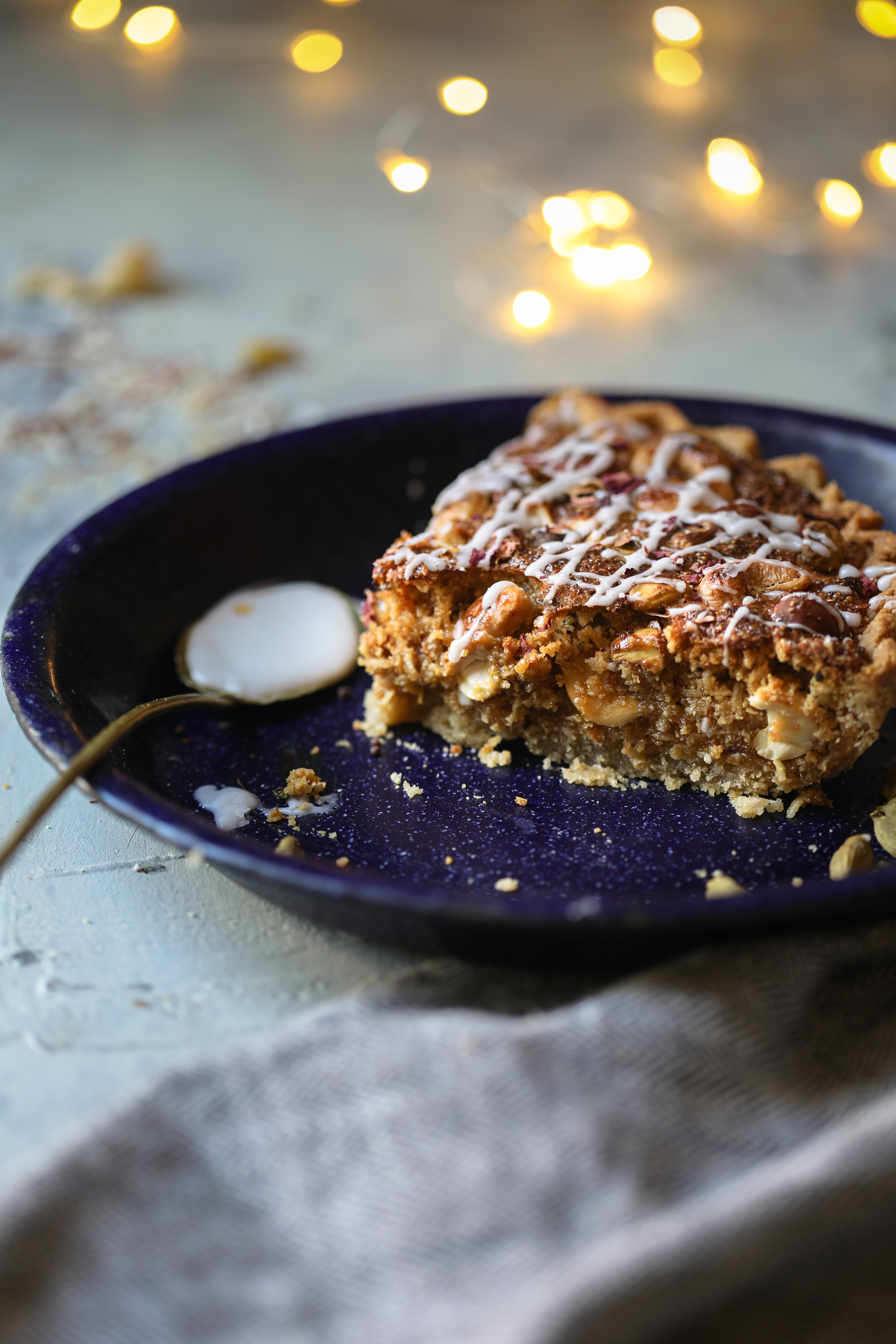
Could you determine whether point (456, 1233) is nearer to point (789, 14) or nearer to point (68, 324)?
point (68, 324)

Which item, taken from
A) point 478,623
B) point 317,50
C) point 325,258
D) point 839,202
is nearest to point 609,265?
point 839,202

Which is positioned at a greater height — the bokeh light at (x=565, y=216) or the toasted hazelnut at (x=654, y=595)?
the toasted hazelnut at (x=654, y=595)

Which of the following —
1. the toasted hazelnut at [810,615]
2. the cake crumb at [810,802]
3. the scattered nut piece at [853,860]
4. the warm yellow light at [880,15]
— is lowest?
the cake crumb at [810,802]

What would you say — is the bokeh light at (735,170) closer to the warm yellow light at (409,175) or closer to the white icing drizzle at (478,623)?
the warm yellow light at (409,175)

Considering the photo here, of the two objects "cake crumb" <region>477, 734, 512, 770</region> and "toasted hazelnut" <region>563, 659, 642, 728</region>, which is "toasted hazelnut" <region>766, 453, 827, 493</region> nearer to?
"toasted hazelnut" <region>563, 659, 642, 728</region>

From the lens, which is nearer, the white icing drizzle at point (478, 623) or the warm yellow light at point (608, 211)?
the white icing drizzle at point (478, 623)

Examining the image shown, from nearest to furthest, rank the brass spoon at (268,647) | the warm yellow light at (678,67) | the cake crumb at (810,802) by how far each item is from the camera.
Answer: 1. the cake crumb at (810,802)
2. the brass spoon at (268,647)
3. the warm yellow light at (678,67)

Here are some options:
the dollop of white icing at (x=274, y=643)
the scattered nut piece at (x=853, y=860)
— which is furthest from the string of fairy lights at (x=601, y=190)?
the scattered nut piece at (x=853, y=860)
